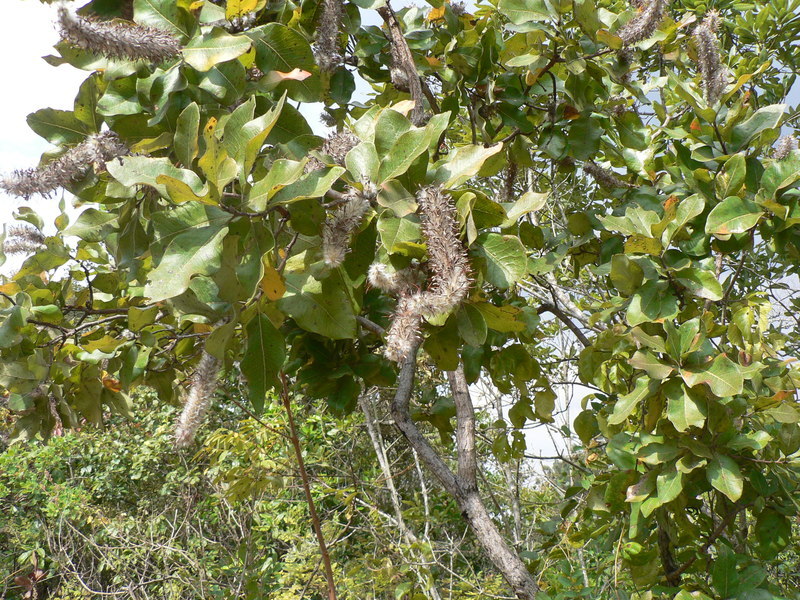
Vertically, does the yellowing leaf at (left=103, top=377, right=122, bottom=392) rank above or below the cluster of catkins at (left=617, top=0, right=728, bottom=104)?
below

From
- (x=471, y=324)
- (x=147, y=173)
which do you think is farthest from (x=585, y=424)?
(x=147, y=173)

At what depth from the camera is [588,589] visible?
1514 mm

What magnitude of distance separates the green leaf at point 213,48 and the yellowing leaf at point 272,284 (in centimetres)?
30

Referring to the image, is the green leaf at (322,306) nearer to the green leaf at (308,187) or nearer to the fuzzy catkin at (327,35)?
the green leaf at (308,187)

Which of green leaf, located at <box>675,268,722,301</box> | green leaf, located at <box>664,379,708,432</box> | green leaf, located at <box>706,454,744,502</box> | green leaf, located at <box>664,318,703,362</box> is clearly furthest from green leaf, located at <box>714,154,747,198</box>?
green leaf, located at <box>706,454,744,502</box>

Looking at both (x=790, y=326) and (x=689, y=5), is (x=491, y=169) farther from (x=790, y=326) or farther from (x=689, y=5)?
(x=790, y=326)

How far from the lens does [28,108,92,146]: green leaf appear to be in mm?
1061

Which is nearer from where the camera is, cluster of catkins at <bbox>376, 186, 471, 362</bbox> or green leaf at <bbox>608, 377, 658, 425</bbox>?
cluster of catkins at <bbox>376, 186, 471, 362</bbox>

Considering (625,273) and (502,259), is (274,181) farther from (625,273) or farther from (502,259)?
(625,273)

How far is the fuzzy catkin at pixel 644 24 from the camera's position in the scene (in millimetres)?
1170

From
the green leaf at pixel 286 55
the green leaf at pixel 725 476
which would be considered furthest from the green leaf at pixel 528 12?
the green leaf at pixel 725 476

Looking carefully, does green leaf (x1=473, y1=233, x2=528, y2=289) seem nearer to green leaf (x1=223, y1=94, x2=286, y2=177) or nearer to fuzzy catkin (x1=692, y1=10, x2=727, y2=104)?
green leaf (x1=223, y1=94, x2=286, y2=177)

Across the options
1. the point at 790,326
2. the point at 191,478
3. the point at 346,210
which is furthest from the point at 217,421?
the point at 346,210

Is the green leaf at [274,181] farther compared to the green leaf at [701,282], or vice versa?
the green leaf at [701,282]
